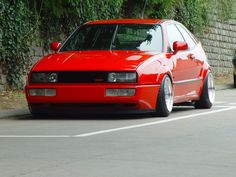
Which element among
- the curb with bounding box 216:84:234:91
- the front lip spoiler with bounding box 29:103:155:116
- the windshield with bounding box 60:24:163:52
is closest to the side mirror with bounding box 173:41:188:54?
the windshield with bounding box 60:24:163:52

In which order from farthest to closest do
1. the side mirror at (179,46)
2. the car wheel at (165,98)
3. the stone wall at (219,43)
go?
the stone wall at (219,43) → the side mirror at (179,46) → the car wheel at (165,98)

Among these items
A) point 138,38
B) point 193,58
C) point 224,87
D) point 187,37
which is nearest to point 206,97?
point 193,58

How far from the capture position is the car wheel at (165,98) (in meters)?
14.1

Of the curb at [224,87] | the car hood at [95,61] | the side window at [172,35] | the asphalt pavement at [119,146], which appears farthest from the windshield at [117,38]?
the curb at [224,87]

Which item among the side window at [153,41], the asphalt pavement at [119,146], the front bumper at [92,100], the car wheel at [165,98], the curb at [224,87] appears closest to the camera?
the asphalt pavement at [119,146]

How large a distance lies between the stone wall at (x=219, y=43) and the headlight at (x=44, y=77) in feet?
56.7

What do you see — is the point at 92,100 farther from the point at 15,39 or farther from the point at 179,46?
the point at 15,39

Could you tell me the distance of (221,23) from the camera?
1302 inches

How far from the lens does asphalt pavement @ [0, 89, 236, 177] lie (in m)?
8.25

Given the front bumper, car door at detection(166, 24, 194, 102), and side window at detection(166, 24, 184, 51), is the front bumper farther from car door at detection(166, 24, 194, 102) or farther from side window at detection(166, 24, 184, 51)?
side window at detection(166, 24, 184, 51)

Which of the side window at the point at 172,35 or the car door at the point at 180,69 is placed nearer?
the car door at the point at 180,69

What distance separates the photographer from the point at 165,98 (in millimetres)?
14273

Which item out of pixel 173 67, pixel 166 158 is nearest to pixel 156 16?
pixel 173 67

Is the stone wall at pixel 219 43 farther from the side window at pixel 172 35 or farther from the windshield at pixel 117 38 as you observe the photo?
the windshield at pixel 117 38
